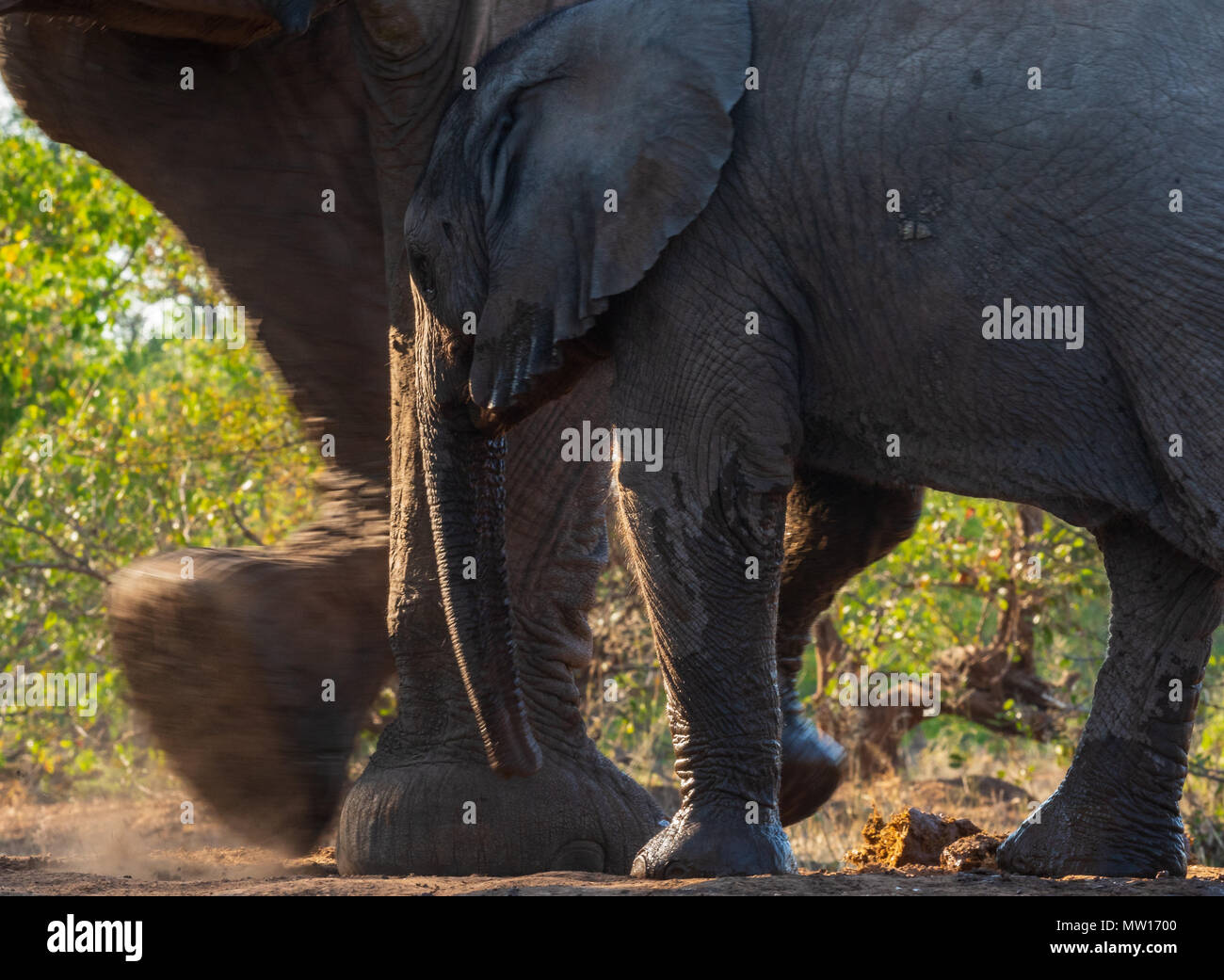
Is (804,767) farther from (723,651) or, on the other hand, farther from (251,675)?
(251,675)

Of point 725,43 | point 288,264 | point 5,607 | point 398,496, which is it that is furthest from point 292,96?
point 5,607

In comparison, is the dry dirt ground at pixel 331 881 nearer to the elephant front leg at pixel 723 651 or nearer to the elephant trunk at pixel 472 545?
the elephant front leg at pixel 723 651

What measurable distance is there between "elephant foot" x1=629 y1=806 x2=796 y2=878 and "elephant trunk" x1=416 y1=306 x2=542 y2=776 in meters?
0.58

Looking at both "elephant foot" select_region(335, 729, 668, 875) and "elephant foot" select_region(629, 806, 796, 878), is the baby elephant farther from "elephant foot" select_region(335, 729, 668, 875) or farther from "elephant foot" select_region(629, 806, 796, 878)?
"elephant foot" select_region(335, 729, 668, 875)

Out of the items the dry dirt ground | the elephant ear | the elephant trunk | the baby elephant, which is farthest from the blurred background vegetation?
the elephant ear

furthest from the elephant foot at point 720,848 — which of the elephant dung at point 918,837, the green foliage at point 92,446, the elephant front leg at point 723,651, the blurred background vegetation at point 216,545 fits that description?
the green foliage at point 92,446

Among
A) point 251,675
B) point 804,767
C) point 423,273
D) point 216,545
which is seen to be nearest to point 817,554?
point 804,767

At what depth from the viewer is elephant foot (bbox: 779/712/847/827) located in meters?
4.66

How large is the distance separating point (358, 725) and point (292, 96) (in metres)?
1.68

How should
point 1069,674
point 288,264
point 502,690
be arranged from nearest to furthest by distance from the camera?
point 502,690 → point 288,264 → point 1069,674

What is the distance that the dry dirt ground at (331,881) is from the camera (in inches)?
129

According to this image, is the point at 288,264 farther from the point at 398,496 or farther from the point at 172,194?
the point at 398,496

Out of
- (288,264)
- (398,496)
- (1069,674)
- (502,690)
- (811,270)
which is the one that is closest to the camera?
(811,270)

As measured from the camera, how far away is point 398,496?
4512 millimetres
